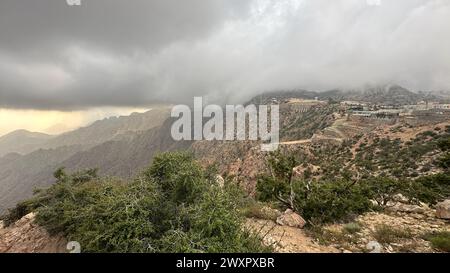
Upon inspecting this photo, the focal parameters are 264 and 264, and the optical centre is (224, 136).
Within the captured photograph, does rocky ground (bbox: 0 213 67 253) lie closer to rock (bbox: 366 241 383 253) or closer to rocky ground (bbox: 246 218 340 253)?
rocky ground (bbox: 246 218 340 253)

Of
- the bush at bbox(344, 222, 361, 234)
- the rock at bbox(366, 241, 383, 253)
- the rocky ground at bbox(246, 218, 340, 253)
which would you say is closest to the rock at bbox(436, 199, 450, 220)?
the bush at bbox(344, 222, 361, 234)

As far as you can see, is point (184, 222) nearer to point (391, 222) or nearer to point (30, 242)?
point (30, 242)

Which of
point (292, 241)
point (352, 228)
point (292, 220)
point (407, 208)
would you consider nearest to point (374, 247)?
point (352, 228)

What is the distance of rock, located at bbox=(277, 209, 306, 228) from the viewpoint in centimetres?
1036

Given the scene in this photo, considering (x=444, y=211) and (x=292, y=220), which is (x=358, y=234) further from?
(x=444, y=211)

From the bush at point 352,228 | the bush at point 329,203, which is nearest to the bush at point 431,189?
the bush at point 329,203

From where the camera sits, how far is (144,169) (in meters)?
8.64

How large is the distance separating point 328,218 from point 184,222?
685 centimetres

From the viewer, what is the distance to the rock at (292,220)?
10.4 m

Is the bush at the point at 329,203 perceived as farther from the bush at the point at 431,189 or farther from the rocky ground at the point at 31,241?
the rocky ground at the point at 31,241

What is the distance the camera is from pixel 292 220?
10.5 metres

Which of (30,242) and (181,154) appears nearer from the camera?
(181,154)

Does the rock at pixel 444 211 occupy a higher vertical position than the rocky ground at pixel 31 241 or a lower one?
higher

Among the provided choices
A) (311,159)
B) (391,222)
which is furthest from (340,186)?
(311,159)
